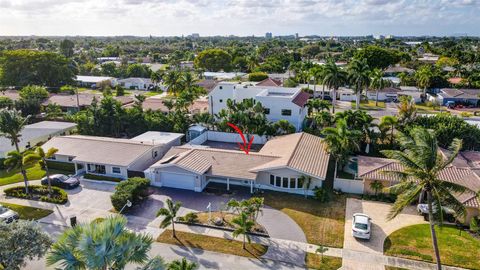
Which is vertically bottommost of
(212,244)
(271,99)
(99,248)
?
(212,244)

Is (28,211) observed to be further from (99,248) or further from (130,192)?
(99,248)

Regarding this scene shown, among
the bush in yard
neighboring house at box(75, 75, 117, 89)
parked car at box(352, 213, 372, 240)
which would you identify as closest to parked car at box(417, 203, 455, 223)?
parked car at box(352, 213, 372, 240)

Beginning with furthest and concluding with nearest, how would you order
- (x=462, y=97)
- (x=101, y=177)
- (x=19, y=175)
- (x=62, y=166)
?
1. (x=462, y=97)
2. (x=62, y=166)
3. (x=19, y=175)
4. (x=101, y=177)

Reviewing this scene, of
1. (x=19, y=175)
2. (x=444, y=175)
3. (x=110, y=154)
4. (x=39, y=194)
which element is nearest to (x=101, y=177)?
(x=110, y=154)

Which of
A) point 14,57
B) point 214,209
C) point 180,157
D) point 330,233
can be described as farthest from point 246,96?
point 14,57

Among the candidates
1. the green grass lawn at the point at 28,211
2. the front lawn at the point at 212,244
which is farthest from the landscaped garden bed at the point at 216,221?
the green grass lawn at the point at 28,211

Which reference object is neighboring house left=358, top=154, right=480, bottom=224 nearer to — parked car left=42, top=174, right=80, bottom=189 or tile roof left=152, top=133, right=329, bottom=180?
tile roof left=152, top=133, right=329, bottom=180

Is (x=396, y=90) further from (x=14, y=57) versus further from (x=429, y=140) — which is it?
(x=14, y=57)
